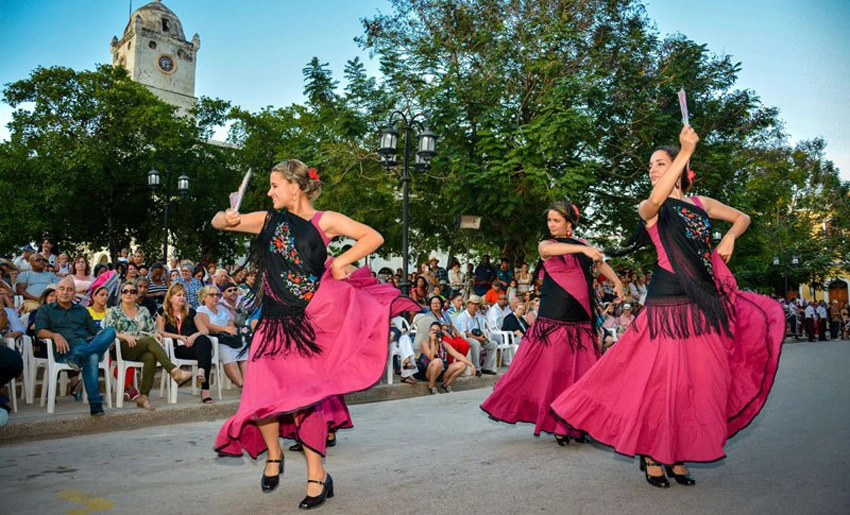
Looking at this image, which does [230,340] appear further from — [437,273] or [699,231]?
[437,273]

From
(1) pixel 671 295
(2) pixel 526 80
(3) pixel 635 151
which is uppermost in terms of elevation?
(2) pixel 526 80

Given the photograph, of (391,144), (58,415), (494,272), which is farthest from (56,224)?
(58,415)

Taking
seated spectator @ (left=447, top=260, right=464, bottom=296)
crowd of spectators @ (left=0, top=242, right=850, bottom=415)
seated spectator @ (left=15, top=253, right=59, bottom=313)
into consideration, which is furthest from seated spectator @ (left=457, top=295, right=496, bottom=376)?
seated spectator @ (left=447, top=260, right=464, bottom=296)

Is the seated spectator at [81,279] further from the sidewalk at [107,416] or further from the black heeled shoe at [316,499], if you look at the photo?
the black heeled shoe at [316,499]

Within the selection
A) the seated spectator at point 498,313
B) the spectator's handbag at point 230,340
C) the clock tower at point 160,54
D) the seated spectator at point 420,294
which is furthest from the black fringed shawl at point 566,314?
the clock tower at point 160,54

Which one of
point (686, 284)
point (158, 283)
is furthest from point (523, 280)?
point (686, 284)

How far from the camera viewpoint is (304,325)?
408cm

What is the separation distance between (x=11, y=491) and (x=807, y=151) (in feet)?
173

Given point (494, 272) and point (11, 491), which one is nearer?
point (11, 491)

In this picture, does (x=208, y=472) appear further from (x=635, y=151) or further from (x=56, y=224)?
(x=56, y=224)

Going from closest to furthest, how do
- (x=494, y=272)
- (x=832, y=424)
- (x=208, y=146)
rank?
(x=832, y=424) < (x=494, y=272) < (x=208, y=146)

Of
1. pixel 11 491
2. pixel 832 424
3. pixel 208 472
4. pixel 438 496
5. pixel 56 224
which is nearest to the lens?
pixel 438 496

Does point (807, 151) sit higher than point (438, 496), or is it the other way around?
point (807, 151)

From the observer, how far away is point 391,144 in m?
13.2
